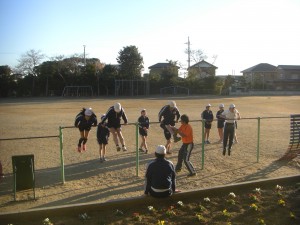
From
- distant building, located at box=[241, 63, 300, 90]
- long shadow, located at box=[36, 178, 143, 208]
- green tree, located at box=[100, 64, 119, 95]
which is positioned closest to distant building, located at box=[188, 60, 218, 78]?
distant building, located at box=[241, 63, 300, 90]

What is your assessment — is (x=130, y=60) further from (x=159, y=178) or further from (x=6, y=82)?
(x=159, y=178)

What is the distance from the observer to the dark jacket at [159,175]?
19.6 feet

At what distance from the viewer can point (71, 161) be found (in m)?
10.7

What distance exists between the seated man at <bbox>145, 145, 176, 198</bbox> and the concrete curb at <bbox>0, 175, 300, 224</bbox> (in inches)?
6.2

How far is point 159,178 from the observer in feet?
19.6

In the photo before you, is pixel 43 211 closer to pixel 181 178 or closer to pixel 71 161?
pixel 181 178

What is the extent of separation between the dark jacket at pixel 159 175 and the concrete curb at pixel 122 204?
29 centimetres

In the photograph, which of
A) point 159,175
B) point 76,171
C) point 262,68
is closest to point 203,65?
point 262,68

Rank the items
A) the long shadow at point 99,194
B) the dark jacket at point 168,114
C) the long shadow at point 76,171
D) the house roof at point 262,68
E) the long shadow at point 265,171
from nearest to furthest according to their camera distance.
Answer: the long shadow at point 99,194 → the long shadow at point 76,171 → the long shadow at point 265,171 → the dark jacket at point 168,114 → the house roof at point 262,68

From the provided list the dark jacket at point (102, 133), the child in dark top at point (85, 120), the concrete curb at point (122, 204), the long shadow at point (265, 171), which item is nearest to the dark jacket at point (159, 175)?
the concrete curb at point (122, 204)

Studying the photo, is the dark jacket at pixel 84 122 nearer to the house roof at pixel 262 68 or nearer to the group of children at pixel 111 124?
the group of children at pixel 111 124

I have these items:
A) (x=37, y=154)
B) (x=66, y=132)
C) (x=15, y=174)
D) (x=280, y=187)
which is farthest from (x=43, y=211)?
(x=66, y=132)

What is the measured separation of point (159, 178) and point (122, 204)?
0.89 meters

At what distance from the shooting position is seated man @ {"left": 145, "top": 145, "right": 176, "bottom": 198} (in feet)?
19.6
